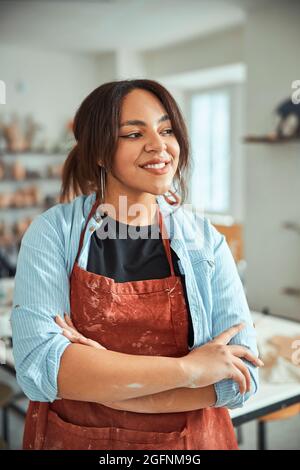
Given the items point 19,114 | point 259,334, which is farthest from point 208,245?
point 19,114

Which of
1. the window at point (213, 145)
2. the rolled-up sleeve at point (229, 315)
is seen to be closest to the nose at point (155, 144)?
the rolled-up sleeve at point (229, 315)

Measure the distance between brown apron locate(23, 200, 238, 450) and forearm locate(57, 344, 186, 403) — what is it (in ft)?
0.30

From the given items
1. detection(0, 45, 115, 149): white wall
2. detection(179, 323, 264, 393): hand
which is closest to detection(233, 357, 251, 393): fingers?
detection(179, 323, 264, 393): hand

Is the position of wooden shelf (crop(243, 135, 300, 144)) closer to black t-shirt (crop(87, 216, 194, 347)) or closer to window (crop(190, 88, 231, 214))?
window (crop(190, 88, 231, 214))

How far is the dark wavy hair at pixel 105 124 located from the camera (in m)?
0.94

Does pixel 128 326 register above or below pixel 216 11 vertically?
below

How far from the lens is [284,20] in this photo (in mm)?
3945

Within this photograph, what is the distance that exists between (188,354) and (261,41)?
12.1ft

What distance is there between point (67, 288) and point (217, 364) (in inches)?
12.0

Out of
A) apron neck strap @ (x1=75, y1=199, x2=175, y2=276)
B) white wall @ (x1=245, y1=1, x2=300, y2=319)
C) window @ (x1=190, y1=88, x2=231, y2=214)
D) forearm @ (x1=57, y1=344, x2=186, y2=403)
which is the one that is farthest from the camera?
window @ (x1=190, y1=88, x2=231, y2=214)

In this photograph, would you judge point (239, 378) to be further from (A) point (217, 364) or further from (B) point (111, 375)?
(B) point (111, 375)

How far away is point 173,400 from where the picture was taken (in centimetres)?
99

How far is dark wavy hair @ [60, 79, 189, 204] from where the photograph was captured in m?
0.94
